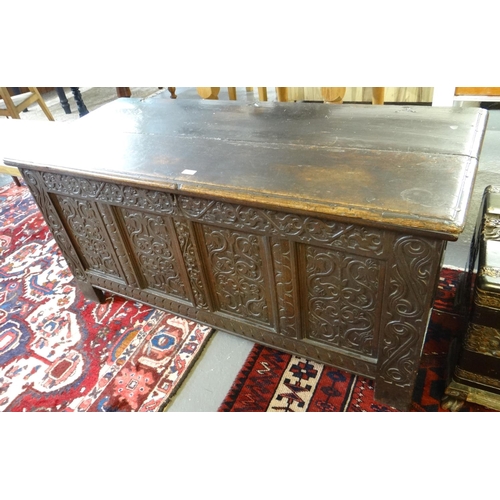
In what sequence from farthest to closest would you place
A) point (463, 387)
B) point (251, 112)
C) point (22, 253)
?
point (22, 253) → point (251, 112) → point (463, 387)

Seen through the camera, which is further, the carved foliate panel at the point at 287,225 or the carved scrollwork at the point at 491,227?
the carved scrollwork at the point at 491,227

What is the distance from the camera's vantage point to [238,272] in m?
1.39

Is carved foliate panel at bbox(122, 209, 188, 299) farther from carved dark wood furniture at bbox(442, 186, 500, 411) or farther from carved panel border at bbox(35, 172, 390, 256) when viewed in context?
carved dark wood furniture at bbox(442, 186, 500, 411)

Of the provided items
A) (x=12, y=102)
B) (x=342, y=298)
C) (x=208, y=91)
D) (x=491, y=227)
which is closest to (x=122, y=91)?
(x=208, y=91)

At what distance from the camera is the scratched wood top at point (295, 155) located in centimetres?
100

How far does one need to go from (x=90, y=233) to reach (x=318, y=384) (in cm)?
114

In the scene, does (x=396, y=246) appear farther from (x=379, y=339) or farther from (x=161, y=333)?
(x=161, y=333)

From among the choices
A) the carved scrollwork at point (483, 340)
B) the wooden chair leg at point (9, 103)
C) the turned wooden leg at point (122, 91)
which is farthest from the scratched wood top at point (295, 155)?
the turned wooden leg at point (122, 91)

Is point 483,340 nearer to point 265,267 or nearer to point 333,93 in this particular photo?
point 265,267

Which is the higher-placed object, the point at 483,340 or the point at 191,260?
the point at 191,260

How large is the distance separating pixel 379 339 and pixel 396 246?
0.37m

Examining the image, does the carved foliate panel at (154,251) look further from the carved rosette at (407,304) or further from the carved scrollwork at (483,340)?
the carved scrollwork at (483,340)

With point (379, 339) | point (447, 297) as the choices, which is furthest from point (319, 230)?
point (447, 297)

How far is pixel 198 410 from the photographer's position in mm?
1455
